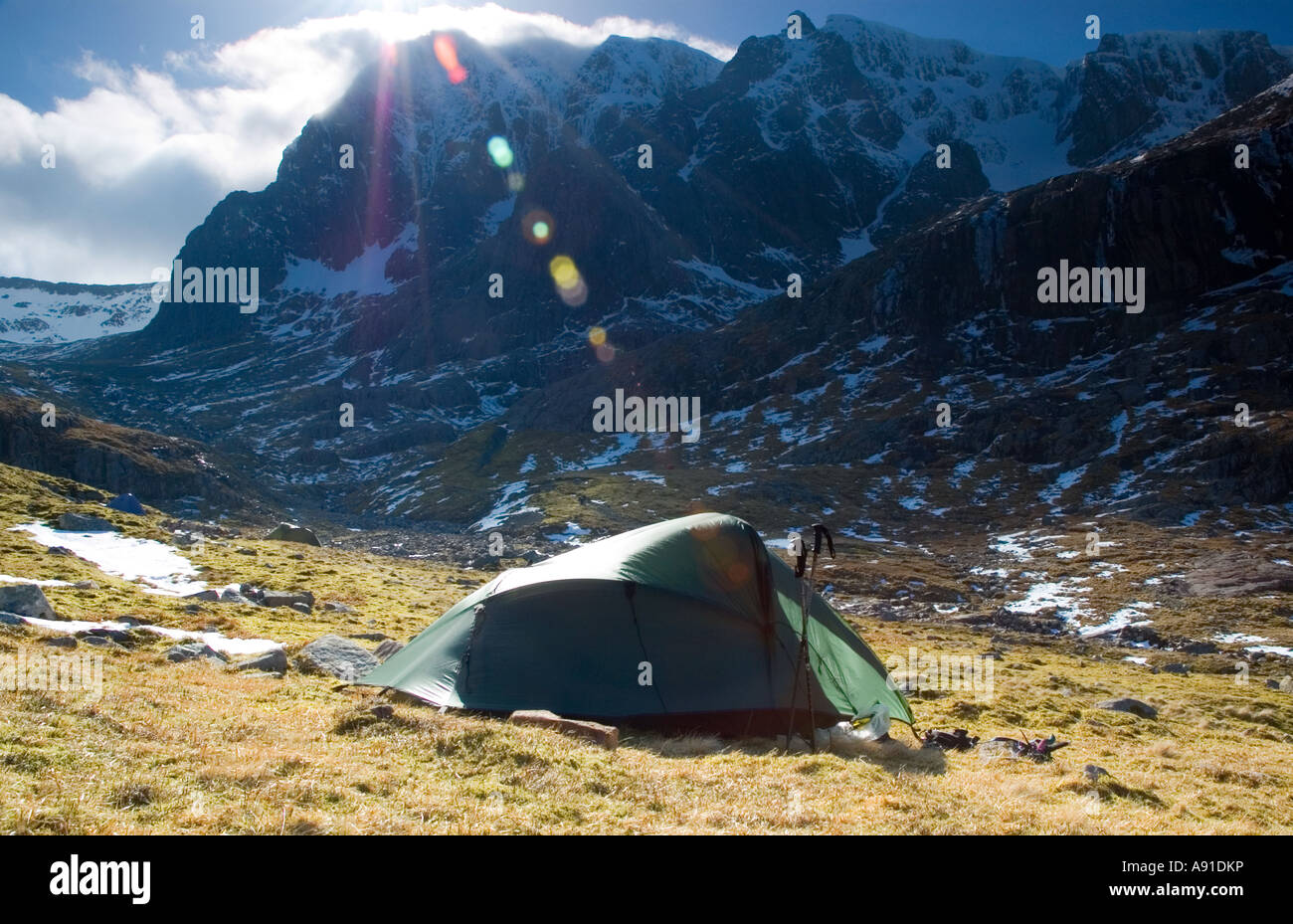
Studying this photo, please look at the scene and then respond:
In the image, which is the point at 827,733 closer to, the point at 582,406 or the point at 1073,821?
the point at 1073,821

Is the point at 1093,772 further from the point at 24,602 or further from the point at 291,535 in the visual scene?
the point at 291,535

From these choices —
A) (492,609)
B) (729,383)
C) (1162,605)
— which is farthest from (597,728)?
(729,383)

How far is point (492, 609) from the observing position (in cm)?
1567

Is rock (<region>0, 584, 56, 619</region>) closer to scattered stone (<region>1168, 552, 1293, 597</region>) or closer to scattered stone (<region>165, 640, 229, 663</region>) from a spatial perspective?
scattered stone (<region>165, 640, 229, 663</region>)

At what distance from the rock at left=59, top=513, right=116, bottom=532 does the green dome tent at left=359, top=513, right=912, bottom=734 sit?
108 feet

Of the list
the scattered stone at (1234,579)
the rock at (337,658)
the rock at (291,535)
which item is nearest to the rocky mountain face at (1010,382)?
the scattered stone at (1234,579)

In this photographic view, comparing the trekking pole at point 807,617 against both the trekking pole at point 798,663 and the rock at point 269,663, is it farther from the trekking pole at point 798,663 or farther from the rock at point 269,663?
the rock at point 269,663

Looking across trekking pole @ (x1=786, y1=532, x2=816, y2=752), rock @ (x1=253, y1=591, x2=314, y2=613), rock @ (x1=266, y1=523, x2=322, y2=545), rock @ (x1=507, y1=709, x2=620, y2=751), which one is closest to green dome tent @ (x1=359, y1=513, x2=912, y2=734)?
trekking pole @ (x1=786, y1=532, x2=816, y2=752)

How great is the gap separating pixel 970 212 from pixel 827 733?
204993mm

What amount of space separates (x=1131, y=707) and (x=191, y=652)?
27146 mm

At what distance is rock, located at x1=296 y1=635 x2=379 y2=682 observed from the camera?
55.8 ft
